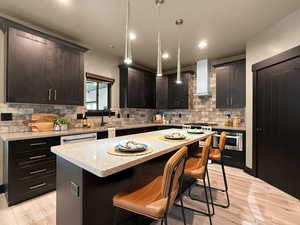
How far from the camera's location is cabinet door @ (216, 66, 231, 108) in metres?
3.88

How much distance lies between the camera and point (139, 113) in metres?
4.98

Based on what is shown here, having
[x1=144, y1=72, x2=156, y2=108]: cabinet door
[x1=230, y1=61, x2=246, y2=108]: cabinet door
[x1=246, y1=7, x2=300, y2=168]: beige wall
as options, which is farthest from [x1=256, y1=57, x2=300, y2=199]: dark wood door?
[x1=144, y1=72, x2=156, y2=108]: cabinet door

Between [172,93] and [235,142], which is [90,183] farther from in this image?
[172,93]

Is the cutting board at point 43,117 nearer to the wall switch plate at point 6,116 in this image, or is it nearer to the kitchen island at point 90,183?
the wall switch plate at point 6,116

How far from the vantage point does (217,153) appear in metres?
2.37

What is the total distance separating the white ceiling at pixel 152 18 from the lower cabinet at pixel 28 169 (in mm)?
1993

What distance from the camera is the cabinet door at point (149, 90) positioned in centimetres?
479

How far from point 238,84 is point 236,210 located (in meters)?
2.86

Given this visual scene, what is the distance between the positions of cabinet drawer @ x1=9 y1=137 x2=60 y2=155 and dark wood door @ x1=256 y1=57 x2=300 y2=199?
148 inches

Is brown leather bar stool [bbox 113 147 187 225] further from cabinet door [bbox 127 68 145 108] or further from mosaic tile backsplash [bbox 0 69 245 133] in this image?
cabinet door [bbox 127 68 145 108]

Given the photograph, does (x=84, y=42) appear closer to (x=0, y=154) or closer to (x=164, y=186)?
(x=0, y=154)

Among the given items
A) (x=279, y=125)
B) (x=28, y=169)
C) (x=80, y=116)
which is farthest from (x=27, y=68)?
(x=279, y=125)

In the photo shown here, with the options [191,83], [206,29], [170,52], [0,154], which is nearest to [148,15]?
[206,29]

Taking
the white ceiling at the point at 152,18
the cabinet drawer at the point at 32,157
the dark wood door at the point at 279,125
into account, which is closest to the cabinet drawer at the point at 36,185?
the cabinet drawer at the point at 32,157
